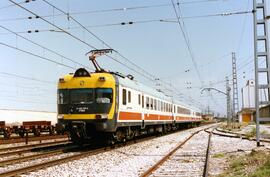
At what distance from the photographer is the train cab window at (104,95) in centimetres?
1778

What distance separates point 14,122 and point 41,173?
2706cm

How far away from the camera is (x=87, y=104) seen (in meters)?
17.8

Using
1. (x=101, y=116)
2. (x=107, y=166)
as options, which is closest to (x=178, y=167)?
(x=107, y=166)

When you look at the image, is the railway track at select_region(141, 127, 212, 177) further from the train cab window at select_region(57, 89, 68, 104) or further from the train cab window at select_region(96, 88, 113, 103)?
the train cab window at select_region(57, 89, 68, 104)

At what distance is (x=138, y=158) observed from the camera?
14.9m

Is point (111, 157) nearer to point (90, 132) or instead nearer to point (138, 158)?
point (138, 158)

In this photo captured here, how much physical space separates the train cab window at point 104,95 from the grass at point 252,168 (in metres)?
6.41

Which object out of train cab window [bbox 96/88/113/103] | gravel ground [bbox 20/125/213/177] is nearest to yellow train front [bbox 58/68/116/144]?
train cab window [bbox 96/88/113/103]

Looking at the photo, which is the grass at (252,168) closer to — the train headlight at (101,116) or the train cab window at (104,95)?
the train headlight at (101,116)

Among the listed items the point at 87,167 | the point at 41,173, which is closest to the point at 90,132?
the point at 87,167

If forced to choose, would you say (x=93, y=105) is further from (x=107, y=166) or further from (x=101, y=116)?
(x=107, y=166)

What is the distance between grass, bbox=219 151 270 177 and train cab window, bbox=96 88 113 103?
6.41 meters

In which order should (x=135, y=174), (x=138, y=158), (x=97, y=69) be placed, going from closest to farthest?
(x=135, y=174), (x=138, y=158), (x=97, y=69)

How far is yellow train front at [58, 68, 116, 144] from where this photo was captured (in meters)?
17.6
